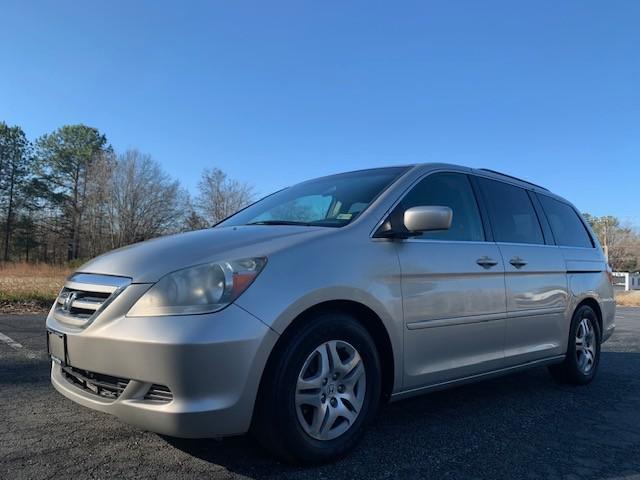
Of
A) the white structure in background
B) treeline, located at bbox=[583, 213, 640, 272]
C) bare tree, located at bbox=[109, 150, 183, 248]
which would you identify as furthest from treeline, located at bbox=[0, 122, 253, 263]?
treeline, located at bbox=[583, 213, 640, 272]

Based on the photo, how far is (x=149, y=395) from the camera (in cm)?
235

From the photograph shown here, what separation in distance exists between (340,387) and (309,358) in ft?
0.98

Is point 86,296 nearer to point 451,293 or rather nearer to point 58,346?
point 58,346

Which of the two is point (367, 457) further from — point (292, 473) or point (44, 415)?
point (44, 415)

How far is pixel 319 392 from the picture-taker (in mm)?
2605

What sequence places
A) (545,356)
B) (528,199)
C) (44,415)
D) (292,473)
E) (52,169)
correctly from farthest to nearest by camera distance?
(52,169) → (528,199) → (545,356) → (44,415) → (292,473)

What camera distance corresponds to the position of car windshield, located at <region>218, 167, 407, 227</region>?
10.8 ft

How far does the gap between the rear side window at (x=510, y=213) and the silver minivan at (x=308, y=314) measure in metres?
0.04

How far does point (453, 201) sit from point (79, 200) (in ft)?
205

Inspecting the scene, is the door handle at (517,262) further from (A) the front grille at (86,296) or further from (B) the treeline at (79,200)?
(B) the treeline at (79,200)

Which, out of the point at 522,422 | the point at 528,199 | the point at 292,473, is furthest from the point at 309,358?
the point at 528,199

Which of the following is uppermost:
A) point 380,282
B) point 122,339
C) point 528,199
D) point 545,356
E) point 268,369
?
point 528,199

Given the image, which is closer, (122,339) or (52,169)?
(122,339)

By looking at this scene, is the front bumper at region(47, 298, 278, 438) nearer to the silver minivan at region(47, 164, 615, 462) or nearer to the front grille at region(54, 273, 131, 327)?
the silver minivan at region(47, 164, 615, 462)
